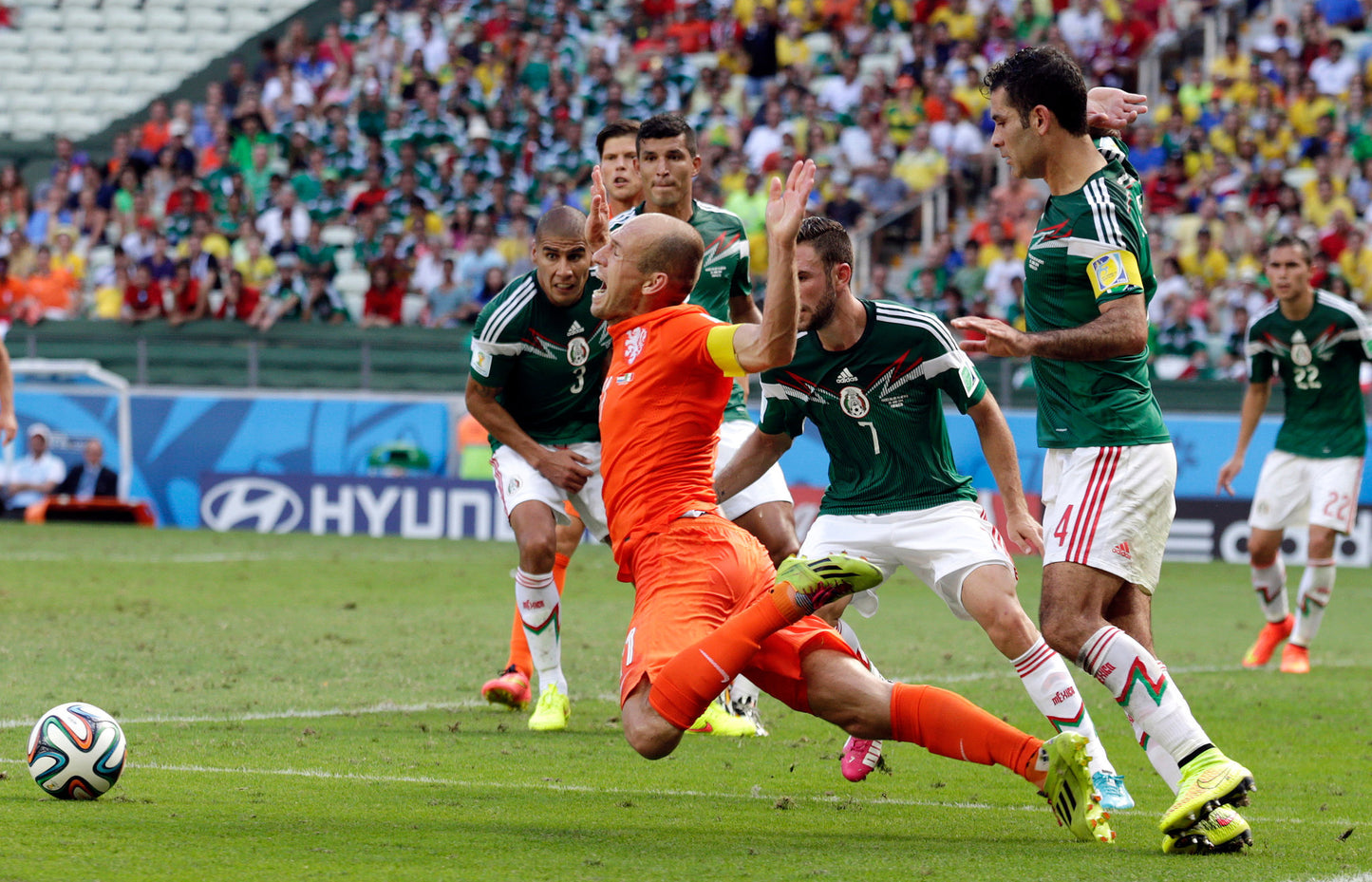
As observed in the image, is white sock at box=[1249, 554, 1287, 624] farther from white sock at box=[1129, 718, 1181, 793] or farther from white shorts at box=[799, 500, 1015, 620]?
white sock at box=[1129, 718, 1181, 793]

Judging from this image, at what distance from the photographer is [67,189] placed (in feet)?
86.0

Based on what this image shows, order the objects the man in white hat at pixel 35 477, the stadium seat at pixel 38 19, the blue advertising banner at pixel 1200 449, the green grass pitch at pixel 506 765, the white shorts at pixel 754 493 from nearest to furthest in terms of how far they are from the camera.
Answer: the green grass pitch at pixel 506 765, the white shorts at pixel 754 493, the blue advertising banner at pixel 1200 449, the man in white hat at pixel 35 477, the stadium seat at pixel 38 19

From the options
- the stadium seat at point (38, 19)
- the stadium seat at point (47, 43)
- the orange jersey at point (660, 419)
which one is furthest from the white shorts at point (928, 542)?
the stadium seat at point (38, 19)

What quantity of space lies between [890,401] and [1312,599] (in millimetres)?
5345

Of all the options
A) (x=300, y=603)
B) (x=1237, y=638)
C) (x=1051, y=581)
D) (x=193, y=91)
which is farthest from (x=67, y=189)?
(x=1051, y=581)

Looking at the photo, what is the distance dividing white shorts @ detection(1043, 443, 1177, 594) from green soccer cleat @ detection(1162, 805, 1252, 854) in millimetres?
784

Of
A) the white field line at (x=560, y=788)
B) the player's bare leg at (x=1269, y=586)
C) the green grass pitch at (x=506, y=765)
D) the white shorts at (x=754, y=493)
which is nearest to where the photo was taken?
the green grass pitch at (x=506, y=765)

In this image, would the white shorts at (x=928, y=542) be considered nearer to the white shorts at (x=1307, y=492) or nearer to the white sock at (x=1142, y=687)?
the white sock at (x=1142, y=687)

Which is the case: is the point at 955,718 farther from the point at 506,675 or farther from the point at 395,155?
the point at 395,155

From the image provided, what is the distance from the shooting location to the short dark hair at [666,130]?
25.2 ft

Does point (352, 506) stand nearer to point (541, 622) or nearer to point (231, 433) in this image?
point (231, 433)

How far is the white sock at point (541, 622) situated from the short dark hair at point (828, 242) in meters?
2.57

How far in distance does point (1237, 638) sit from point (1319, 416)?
1.98 meters

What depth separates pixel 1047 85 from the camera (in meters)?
5.28
